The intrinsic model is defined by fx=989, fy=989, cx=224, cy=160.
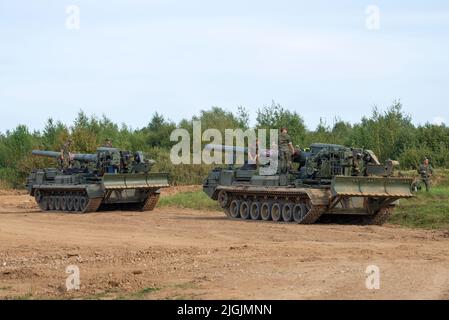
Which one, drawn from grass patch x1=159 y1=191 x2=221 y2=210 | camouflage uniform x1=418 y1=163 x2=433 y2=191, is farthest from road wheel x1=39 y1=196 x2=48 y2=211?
camouflage uniform x1=418 y1=163 x2=433 y2=191

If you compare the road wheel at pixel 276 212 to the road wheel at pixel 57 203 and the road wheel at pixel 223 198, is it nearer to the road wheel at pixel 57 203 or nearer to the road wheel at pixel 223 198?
the road wheel at pixel 223 198

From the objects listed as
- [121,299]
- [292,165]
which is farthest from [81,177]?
[121,299]

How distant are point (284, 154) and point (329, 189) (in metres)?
2.04

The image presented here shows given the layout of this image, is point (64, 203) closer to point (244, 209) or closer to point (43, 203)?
point (43, 203)

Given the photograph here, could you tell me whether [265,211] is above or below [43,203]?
above

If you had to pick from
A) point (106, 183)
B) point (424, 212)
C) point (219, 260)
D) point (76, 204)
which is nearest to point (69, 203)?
point (76, 204)

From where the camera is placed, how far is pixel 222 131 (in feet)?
180

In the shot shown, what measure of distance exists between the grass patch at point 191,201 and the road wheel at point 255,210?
5817 millimetres

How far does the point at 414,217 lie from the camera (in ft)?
89.9

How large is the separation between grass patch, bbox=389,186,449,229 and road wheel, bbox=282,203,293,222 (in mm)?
2989

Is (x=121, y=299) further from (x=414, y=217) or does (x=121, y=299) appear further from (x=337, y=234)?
(x=414, y=217)

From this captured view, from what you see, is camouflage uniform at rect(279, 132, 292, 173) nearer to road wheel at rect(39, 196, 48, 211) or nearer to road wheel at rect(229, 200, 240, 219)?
road wheel at rect(229, 200, 240, 219)

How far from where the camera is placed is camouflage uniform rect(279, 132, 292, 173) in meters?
27.4

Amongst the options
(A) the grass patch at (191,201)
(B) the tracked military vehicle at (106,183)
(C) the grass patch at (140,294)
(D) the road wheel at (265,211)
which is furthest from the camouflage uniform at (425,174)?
(C) the grass patch at (140,294)
